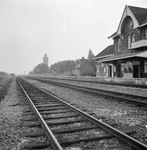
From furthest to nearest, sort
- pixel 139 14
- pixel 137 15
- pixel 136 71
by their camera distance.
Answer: pixel 139 14 → pixel 137 15 → pixel 136 71

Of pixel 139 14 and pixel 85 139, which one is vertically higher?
pixel 139 14

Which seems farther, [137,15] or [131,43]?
[137,15]

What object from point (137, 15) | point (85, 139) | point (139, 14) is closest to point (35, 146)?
point (85, 139)

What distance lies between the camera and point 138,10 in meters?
28.0

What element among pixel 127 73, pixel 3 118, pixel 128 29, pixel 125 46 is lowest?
pixel 3 118

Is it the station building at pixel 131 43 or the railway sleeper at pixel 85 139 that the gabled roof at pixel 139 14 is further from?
the railway sleeper at pixel 85 139

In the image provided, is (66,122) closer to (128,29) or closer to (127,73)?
(127,73)

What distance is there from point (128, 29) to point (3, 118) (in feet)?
92.1

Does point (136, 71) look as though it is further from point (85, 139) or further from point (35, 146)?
point (35, 146)

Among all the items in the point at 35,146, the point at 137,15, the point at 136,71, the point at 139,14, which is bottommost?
the point at 35,146

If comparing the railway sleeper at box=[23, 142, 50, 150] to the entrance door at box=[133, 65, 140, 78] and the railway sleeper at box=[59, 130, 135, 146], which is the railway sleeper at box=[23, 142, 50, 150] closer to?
the railway sleeper at box=[59, 130, 135, 146]

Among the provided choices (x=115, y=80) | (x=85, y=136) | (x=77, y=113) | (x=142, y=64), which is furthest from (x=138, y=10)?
(x=85, y=136)

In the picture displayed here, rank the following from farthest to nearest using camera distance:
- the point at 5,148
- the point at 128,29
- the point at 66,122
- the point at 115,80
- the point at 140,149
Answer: the point at 128,29 → the point at 115,80 → the point at 66,122 → the point at 5,148 → the point at 140,149

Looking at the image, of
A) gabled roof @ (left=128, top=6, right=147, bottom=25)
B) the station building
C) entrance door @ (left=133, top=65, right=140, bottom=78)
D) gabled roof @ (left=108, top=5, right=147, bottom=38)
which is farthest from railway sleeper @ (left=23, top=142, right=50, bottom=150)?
gabled roof @ (left=128, top=6, right=147, bottom=25)
